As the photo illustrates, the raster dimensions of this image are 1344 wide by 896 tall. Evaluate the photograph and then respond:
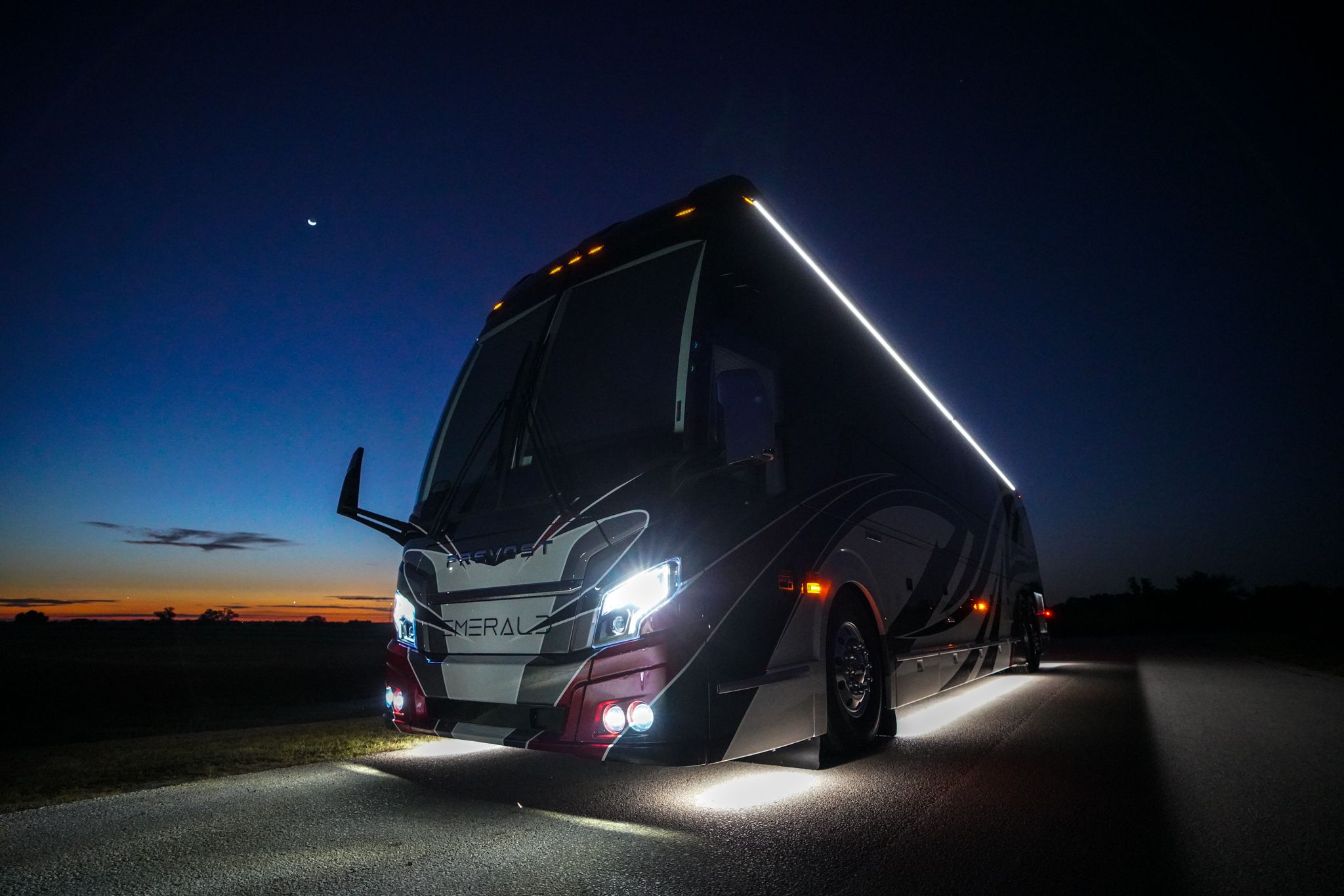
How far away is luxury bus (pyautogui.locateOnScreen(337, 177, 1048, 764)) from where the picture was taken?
3574 millimetres

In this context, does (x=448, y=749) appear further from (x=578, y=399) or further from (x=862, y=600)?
(x=862, y=600)

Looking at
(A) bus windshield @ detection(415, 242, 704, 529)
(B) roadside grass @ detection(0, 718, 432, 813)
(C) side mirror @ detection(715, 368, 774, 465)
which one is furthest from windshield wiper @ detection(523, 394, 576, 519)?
(B) roadside grass @ detection(0, 718, 432, 813)

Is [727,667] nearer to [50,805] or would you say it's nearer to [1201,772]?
[1201,772]

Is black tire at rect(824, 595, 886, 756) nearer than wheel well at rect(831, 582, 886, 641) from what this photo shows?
Yes

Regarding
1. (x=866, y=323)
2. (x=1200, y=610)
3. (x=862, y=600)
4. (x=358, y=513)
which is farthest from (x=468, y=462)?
(x=1200, y=610)

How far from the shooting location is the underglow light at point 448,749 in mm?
5598

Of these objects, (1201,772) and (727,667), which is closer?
(727,667)

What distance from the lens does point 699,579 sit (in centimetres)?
361

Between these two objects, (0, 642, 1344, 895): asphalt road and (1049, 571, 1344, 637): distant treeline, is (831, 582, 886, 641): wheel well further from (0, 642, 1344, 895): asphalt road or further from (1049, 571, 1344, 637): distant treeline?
(1049, 571, 1344, 637): distant treeline

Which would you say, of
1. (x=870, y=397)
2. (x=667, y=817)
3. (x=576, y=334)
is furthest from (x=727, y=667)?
(x=870, y=397)

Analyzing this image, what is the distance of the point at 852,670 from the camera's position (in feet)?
16.4

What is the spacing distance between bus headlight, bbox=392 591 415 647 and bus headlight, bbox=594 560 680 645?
149 cm

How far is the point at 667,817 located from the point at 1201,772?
3.47 meters

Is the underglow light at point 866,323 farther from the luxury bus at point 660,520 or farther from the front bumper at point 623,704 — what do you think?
the front bumper at point 623,704
